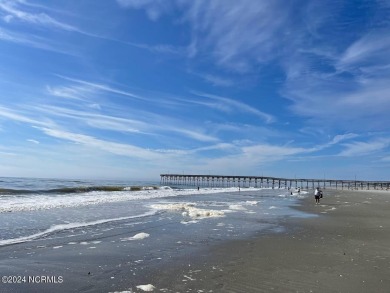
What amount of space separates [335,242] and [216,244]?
4124 millimetres

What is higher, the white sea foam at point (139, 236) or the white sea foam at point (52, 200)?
the white sea foam at point (139, 236)

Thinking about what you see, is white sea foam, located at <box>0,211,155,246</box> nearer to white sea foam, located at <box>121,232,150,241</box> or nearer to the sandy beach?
the sandy beach

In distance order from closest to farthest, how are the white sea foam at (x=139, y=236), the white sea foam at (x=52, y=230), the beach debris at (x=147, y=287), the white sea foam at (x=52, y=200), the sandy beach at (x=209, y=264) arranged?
1. the beach debris at (x=147, y=287)
2. the sandy beach at (x=209, y=264)
3. the white sea foam at (x=52, y=230)
4. the white sea foam at (x=139, y=236)
5. the white sea foam at (x=52, y=200)

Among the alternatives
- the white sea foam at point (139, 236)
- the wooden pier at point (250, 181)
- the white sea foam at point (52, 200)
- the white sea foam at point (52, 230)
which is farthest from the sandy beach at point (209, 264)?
the wooden pier at point (250, 181)

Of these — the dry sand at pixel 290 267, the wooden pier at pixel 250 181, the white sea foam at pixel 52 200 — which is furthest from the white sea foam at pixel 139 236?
the wooden pier at pixel 250 181

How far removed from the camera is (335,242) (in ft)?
36.4

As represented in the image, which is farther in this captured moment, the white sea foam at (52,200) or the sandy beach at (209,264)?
the white sea foam at (52,200)

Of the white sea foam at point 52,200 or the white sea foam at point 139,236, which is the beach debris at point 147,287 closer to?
the white sea foam at point 139,236

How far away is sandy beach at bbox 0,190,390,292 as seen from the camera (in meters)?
6.32

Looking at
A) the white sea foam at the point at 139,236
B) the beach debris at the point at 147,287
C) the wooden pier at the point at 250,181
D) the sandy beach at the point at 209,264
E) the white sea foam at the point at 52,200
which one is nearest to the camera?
the beach debris at the point at 147,287

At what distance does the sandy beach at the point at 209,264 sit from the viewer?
20.7 ft

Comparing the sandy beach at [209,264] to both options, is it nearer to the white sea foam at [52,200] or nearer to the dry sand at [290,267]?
the dry sand at [290,267]

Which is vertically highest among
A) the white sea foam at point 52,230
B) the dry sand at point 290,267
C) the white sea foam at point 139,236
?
the dry sand at point 290,267

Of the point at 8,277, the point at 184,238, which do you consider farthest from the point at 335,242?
the point at 8,277
